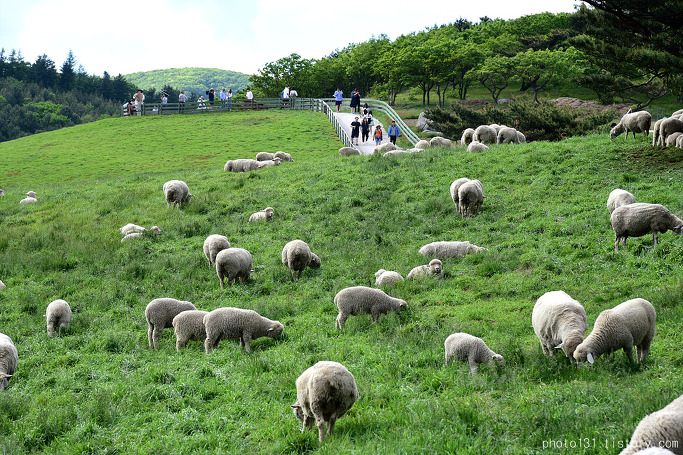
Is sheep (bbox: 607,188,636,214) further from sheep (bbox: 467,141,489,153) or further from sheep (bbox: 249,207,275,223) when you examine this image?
sheep (bbox: 249,207,275,223)

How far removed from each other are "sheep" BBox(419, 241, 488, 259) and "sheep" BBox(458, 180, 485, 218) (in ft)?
8.95

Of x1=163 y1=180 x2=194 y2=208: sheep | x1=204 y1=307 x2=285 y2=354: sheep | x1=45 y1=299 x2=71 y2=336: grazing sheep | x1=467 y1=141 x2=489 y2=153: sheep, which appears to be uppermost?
x1=467 y1=141 x2=489 y2=153: sheep

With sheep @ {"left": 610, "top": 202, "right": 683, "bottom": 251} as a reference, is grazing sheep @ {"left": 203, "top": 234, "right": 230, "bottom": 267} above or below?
below

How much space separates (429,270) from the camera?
1322cm

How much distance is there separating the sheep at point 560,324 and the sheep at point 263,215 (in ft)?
40.0

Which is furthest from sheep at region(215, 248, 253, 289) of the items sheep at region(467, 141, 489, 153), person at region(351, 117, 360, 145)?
person at region(351, 117, 360, 145)

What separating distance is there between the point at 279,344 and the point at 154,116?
2109 inches

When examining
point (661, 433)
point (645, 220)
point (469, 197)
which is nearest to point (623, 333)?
point (661, 433)

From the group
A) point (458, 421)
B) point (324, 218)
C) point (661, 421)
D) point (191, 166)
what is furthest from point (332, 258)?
point (191, 166)

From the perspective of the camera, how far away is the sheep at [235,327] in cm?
1016

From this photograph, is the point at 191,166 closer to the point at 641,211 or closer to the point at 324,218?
the point at 324,218

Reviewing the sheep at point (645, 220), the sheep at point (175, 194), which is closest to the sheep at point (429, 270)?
the sheep at point (645, 220)

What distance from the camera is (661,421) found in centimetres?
474

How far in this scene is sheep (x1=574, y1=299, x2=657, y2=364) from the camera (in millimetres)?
7383
